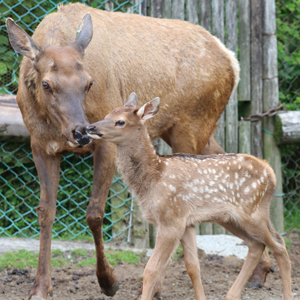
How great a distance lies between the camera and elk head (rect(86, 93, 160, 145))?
395 centimetres

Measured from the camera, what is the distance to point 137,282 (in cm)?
541

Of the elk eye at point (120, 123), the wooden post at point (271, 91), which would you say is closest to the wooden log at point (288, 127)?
the wooden post at point (271, 91)

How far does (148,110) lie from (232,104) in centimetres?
299

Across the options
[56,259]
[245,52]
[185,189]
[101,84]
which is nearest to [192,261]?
[185,189]

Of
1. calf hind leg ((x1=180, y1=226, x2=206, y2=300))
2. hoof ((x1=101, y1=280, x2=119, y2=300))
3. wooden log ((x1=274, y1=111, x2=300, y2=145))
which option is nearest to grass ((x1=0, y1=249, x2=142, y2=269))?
hoof ((x1=101, y1=280, x2=119, y2=300))

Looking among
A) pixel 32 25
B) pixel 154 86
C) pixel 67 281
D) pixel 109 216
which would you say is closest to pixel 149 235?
pixel 109 216

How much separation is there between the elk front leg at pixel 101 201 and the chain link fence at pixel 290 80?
354 centimetres

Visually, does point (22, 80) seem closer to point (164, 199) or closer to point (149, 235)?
point (164, 199)

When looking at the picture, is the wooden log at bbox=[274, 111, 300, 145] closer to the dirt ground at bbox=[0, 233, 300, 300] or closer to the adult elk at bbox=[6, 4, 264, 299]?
the adult elk at bbox=[6, 4, 264, 299]

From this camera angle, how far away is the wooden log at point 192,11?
6758 millimetres

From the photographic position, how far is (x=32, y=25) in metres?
6.65

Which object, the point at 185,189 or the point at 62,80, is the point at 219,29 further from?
the point at 185,189

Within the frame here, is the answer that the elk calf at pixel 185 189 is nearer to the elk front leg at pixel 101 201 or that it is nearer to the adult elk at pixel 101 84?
the adult elk at pixel 101 84

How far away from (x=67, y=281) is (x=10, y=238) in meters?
1.30
